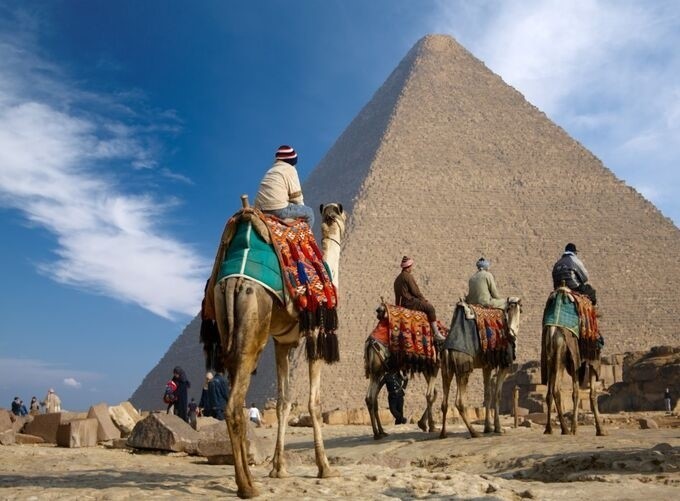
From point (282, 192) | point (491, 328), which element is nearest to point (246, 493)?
point (282, 192)

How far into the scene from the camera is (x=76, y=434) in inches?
392

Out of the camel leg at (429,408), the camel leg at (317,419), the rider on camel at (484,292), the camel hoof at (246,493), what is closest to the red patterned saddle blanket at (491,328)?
the rider on camel at (484,292)

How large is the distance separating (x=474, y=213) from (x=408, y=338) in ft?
256

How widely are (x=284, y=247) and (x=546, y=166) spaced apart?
295 feet

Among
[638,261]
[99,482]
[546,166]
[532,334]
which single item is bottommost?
[99,482]

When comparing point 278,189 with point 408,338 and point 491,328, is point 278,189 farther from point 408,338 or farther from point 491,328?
point 408,338

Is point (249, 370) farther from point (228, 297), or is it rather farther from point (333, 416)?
point (333, 416)

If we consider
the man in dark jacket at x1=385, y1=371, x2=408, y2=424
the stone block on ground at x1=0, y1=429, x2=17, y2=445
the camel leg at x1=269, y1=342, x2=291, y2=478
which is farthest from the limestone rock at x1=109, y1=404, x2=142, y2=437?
the camel leg at x1=269, y1=342, x2=291, y2=478

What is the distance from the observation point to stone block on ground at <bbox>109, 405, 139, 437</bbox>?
12.3 m

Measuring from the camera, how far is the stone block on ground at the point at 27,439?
10344 mm

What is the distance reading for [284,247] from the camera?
219 inches

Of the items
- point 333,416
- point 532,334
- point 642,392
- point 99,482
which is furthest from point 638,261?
point 99,482

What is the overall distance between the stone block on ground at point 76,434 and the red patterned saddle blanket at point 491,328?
4.25 m

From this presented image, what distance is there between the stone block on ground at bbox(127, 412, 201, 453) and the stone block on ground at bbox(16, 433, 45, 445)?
2405mm
